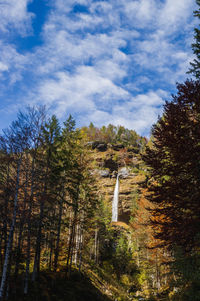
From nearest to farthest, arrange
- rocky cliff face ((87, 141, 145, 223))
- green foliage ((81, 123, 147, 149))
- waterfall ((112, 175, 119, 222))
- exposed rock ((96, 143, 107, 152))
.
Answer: waterfall ((112, 175, 119, 222)) < rocky cliff face ((87, 141, 145, 223)) < exposed rock ((96, 143, 107, 152)) < green foliage ((81, 123, 147, 149))

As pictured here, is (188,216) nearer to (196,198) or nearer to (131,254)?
(196,198)

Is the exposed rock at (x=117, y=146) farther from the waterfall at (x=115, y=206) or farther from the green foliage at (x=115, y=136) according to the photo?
the waterfall at (x=115, y=206)

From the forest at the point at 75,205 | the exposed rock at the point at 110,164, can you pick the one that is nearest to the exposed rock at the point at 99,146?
the exposed rock at the point at 110,164

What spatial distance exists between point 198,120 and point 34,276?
49.5 ft

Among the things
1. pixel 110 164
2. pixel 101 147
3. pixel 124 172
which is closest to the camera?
pixel 124 172

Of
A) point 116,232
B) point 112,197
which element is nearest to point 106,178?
point 112,197

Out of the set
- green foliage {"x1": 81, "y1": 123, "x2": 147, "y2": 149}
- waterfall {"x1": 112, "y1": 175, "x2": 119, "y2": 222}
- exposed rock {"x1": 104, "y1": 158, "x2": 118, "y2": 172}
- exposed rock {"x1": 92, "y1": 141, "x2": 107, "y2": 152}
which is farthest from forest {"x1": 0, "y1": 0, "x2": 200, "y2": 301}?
green foliage {"x1": 81, "y1": 123, "x2": 147, "y2": 149}

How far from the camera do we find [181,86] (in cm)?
926

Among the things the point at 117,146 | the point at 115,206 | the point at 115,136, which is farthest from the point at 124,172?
the point at 115,136

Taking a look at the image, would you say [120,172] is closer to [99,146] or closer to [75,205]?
[99,146]

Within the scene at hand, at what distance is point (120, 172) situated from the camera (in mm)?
78375

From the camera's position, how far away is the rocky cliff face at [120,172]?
6034cm

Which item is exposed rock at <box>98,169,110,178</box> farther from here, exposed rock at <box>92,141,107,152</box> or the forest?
the forest

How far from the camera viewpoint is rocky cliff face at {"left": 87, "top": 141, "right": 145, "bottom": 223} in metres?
60.3
